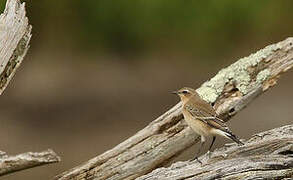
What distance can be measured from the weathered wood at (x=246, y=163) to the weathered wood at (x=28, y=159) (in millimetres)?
555

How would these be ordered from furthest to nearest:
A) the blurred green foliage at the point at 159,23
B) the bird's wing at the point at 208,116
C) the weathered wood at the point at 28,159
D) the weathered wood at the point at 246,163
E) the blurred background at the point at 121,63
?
the blurred green foliage at the point at 159,23
the blurred background at the point at 121,63
the bird's wing at the point at 208,116
the weathered wood at the point at 246,163
the weathered wood at the point at 28,159

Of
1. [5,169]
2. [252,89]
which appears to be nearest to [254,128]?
[252,89]

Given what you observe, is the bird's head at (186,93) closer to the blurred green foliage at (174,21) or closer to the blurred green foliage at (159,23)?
the blurred green foliage at (159,23)

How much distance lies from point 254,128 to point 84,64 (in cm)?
246

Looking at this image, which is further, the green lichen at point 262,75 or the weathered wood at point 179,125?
the green lichen at point 262,75

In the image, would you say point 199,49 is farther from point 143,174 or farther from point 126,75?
point 143,174

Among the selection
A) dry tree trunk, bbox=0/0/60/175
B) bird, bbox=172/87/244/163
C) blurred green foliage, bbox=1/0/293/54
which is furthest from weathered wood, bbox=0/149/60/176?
blurred green foliage, bbox=1/0/293/54

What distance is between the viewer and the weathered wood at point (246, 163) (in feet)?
20.5

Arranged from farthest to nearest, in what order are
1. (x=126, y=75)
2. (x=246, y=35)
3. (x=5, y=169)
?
Result: 1. (x=246, y=35)
2. (x=126, y=75)
3. (x=5, y=169)

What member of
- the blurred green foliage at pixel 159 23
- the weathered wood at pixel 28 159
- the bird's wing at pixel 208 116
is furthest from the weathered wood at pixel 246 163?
the blurred green foliage at pixel 159 23

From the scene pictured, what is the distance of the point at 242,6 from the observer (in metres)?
13.6

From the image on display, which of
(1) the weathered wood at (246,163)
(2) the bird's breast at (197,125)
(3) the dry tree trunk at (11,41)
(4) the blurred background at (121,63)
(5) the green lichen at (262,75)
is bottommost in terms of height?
(1) the weathered wood at (246,163)

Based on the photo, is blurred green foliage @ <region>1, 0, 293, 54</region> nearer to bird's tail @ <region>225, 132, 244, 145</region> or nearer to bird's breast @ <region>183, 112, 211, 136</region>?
bird's breast @ <region>183, 112, 211, 136</region>

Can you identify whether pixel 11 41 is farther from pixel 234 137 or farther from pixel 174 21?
pixel 174 21
